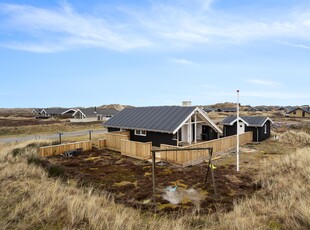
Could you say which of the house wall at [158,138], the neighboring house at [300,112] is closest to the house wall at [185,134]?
the house wall at [158,138]

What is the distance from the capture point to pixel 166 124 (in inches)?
798

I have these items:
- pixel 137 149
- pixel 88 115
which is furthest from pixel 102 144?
pixel 88 115

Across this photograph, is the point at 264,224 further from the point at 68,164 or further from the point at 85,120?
the point at 85,120

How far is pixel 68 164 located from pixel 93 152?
480cm

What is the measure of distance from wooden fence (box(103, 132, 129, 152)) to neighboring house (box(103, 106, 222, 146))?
1.15 metres

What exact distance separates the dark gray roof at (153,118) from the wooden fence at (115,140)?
125 cm

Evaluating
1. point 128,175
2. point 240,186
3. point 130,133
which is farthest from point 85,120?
point 240,186

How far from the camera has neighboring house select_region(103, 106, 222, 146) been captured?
20.0 meters

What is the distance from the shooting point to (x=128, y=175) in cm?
1500

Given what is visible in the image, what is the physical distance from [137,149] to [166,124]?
135 inches

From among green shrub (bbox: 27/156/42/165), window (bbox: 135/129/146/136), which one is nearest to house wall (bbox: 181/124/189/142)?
window (bbox: 135/129/146/136)

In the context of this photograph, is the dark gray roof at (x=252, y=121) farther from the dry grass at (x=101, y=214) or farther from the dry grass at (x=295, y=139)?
the dry grass at (x=101, y=214)

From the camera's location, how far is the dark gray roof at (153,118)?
20.1 m

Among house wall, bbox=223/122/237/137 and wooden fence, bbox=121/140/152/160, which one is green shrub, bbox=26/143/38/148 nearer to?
wooden fence, bbox=121/140/152/160
